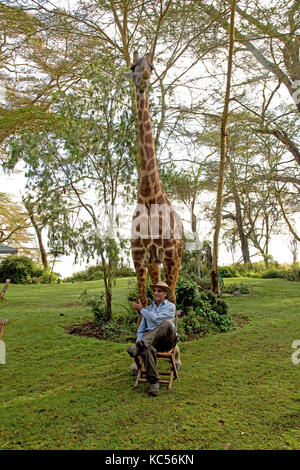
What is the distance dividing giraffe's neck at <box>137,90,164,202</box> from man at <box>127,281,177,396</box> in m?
1.38

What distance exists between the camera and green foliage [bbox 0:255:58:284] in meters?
19.3

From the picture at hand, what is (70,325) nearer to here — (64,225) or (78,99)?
(64,225)

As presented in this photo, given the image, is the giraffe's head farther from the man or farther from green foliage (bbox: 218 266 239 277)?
green foliage (bbox: 218 266 239 277)

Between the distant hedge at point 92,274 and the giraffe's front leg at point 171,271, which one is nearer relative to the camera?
the giraffe's front leg at point 171,271

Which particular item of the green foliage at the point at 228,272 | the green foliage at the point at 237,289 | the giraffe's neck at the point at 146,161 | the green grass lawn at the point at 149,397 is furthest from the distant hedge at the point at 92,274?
the giraffe's neck at the point at 146,161

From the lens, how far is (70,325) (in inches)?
313

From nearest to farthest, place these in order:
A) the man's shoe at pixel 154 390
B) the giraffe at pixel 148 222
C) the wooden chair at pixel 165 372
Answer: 1. the man's shoe at pixel 154 390
2. the wooden chair at pixel 165 372
3. the giraffe at pixel 148 222

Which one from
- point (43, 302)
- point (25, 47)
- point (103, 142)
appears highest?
point (25, 47)

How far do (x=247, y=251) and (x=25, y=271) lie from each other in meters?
12.7

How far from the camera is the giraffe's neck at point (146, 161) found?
17.5ft

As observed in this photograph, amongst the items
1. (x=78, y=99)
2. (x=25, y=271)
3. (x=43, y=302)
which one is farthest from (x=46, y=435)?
(x=25, y=271)

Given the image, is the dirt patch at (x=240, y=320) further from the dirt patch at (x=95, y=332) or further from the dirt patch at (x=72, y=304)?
the dirt patch at (x=72, y=304)

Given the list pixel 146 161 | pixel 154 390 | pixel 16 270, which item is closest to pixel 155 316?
pixel 154 390

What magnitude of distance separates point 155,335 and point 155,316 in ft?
0.80
